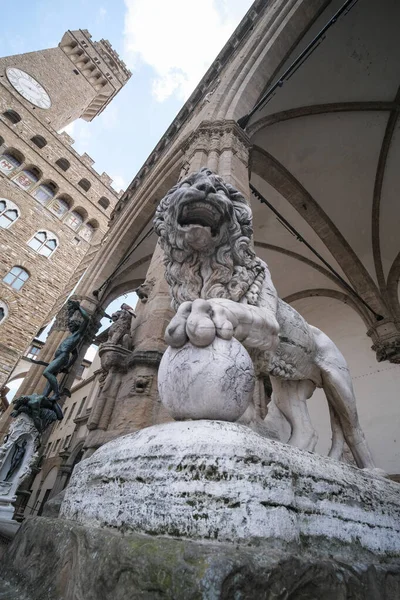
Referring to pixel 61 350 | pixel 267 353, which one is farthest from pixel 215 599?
pixel 61 350

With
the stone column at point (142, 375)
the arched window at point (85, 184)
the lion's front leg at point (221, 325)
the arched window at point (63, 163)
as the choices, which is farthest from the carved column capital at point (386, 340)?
the arched window at point (63, 163)

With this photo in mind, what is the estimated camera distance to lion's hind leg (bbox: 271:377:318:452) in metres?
1.73

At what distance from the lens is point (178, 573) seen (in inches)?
21.8

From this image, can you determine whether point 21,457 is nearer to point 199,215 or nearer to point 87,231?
point 199,215

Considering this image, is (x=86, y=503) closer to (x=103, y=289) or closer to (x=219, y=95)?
(x=219, y=95)

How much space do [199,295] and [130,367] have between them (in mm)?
1507

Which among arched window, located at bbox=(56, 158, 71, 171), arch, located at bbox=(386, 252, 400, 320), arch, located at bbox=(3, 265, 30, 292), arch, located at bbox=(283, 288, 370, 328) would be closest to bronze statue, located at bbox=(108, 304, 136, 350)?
arch, located at bbox=(283, 288, 370, 328)

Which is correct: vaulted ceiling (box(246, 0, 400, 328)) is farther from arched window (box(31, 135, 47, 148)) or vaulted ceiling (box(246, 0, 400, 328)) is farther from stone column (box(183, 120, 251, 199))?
arched window (box(31, 135, 47, 148))

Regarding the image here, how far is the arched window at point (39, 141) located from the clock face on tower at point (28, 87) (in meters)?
3.16

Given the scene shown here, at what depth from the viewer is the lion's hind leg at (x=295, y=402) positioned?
5.66 ft

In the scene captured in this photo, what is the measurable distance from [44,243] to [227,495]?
Result: 17719 mm

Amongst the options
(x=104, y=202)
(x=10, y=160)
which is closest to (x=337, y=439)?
(x=10, y=160)

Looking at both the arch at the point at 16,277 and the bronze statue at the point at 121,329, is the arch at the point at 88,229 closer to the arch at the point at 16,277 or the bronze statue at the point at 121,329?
the arch at the point at 16,277

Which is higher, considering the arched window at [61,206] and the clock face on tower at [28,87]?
the clock face on tower at [28,87]
